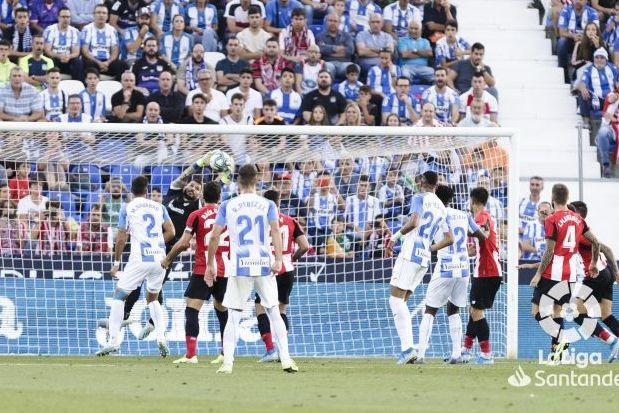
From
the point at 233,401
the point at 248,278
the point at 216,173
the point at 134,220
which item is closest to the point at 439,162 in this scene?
the point at 216,173

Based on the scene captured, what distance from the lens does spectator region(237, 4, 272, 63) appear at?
79.5 ft

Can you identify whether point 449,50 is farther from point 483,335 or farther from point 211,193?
point 211,193

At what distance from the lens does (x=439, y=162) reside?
63.1ft

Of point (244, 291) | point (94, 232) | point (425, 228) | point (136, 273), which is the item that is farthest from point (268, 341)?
point (94, 232)

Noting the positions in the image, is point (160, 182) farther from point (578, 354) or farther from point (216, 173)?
point (578, 354)

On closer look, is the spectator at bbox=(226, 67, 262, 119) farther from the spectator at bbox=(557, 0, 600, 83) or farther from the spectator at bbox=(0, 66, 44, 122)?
the spectator at bbox=(557, 0, 600, 83)

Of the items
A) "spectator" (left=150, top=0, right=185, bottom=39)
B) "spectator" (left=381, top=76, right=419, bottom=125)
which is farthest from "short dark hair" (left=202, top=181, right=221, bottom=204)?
"spectator" (left=150, top=0, right=185, bottom=39)

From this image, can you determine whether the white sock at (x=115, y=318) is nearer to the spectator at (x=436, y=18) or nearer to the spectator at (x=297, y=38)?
the spectator at (x=297, y=38)

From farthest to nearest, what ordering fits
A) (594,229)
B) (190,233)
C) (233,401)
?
(594,229)
(190,233)
(233,401)

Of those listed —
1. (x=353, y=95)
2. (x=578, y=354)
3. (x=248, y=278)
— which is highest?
(x=353, y=95)

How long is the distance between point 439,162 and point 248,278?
606 centimetres

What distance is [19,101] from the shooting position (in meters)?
22.0

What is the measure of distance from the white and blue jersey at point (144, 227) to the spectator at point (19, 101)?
5396 millimetres

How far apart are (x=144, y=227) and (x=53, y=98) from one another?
5.75 metres
